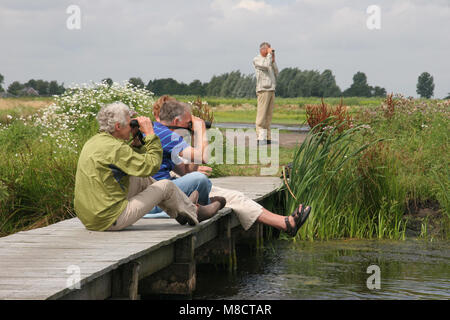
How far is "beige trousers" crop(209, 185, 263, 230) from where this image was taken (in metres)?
7.23

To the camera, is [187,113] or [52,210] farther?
[52,210]

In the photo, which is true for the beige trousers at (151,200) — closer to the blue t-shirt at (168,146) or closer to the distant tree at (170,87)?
the blue t-shirt at (168,146)

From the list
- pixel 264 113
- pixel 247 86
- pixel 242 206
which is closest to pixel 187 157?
pixel 242 206

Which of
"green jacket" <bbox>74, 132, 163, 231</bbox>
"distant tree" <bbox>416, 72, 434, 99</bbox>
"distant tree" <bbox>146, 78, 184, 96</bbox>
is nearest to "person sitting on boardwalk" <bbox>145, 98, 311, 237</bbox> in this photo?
"green jacket" <bbox>74, 132, 163, 231</bbox>

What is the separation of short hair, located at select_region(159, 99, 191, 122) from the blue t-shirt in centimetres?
9

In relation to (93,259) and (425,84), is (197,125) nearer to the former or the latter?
(93,259)

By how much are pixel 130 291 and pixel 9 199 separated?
146 inches

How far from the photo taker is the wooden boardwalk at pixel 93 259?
419 centimetres

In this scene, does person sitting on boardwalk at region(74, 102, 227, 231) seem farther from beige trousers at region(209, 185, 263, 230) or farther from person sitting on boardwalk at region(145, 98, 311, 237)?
beige trousers at region(209, 185, 263, 230)

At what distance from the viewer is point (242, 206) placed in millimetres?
7332

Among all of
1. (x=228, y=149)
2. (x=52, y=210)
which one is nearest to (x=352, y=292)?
(x=52, y=210)

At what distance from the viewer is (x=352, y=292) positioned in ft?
22.3
